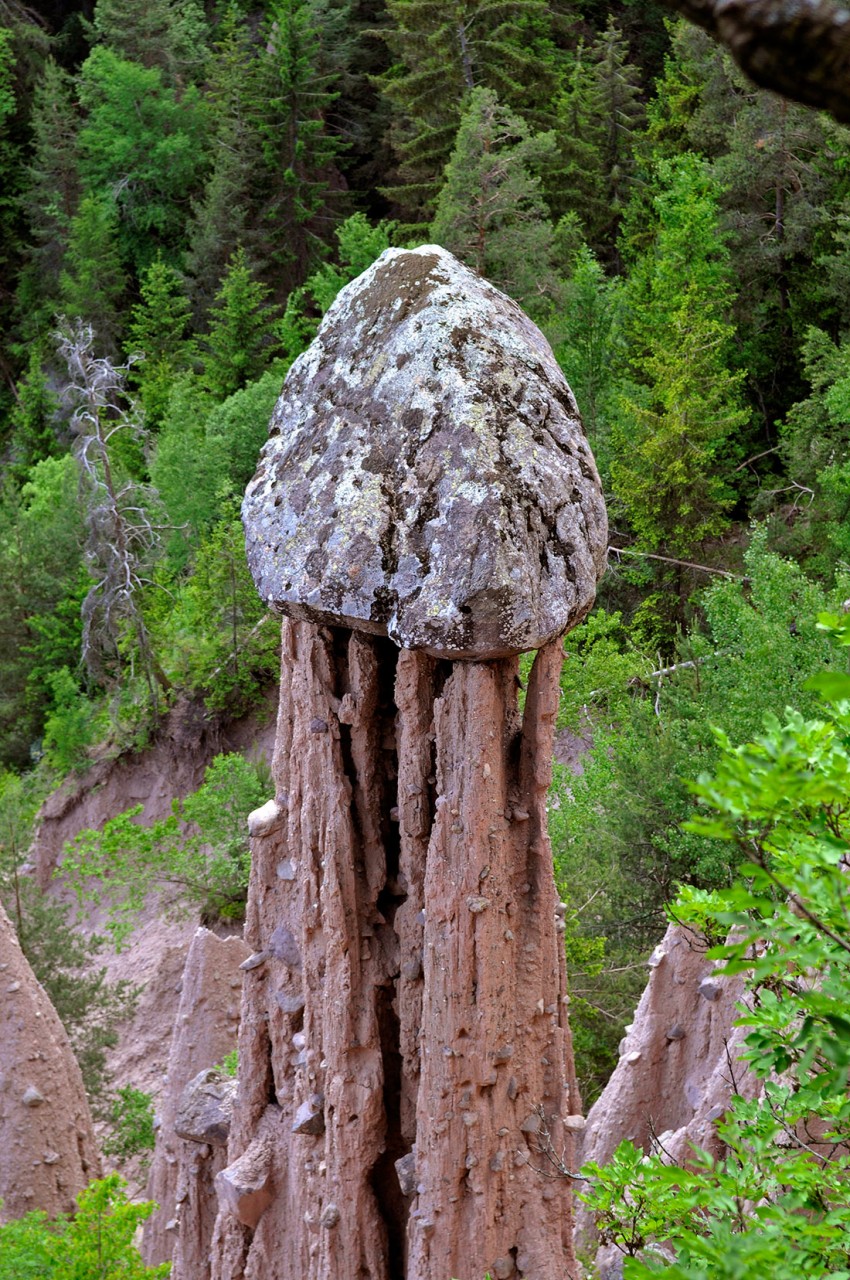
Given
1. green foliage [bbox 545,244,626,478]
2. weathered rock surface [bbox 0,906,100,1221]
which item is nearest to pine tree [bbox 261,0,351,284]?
green foliage [bbox 545,244,626,478]

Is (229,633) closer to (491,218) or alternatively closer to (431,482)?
(491,218)

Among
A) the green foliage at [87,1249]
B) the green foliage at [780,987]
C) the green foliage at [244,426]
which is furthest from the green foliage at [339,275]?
the green foliage at [780,987]

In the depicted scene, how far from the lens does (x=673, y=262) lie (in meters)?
26.5

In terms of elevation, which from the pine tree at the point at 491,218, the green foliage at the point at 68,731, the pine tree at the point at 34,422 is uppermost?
the pine tree at the point at 491,218

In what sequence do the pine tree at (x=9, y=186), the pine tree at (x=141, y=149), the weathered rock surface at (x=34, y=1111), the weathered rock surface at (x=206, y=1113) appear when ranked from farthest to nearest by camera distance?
1. the pine tree at (x=9, y=186)
2. the pine tree at (x=141, y=149)
3. the weathered rock surface at (x=34, y=1111)
4. the weathered rock surface at (x=206, y=1113)

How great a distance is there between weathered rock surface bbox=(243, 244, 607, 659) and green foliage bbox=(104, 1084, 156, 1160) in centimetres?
1194

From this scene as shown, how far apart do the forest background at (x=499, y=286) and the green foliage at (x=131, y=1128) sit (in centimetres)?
147

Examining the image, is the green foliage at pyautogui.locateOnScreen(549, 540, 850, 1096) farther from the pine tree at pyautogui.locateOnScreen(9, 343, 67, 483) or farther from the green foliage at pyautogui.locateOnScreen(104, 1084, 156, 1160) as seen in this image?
the pine tree at pyautogui.locateOnScreen(9, 343, 67, 483)

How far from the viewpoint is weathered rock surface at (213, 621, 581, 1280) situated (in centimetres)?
731

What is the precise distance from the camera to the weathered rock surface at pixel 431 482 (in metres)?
6.89

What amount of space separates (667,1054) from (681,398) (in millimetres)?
16388

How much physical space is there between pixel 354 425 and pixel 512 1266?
5287 millimetres

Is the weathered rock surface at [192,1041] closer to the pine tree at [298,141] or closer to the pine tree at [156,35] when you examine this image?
the pine tree at [298,141]

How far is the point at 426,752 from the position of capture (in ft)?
24.4
